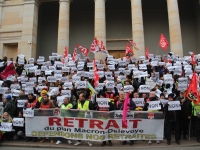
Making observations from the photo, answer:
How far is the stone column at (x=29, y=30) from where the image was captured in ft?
81.6

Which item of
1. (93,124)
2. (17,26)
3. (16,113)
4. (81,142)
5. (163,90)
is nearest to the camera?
(93,124)

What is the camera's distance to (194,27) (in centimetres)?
3012

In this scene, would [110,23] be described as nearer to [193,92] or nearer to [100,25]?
[100,25]

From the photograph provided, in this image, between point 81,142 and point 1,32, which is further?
point 1,32

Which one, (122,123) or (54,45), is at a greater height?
(54,45)

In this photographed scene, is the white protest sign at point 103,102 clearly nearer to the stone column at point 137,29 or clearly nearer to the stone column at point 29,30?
the stone column at point 137,29

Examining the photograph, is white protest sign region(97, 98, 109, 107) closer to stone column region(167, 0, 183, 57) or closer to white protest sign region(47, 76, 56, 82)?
white protest sign region(47, 76, 56, 82)

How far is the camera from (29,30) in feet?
82.8

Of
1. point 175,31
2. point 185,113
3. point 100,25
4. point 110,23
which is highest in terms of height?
point 110,23

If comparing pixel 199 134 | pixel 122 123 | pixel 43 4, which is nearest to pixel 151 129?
pixel 122 123

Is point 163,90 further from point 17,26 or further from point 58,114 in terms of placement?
point 17,26

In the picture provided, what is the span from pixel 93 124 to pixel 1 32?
22.1 meters

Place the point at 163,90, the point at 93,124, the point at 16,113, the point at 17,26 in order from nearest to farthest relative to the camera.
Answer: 1. the point at 93,124
2. the point at 16,113
3. the point at 163,90
4. the point at 17,26

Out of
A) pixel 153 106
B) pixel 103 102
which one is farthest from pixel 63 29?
pixel 153 106
